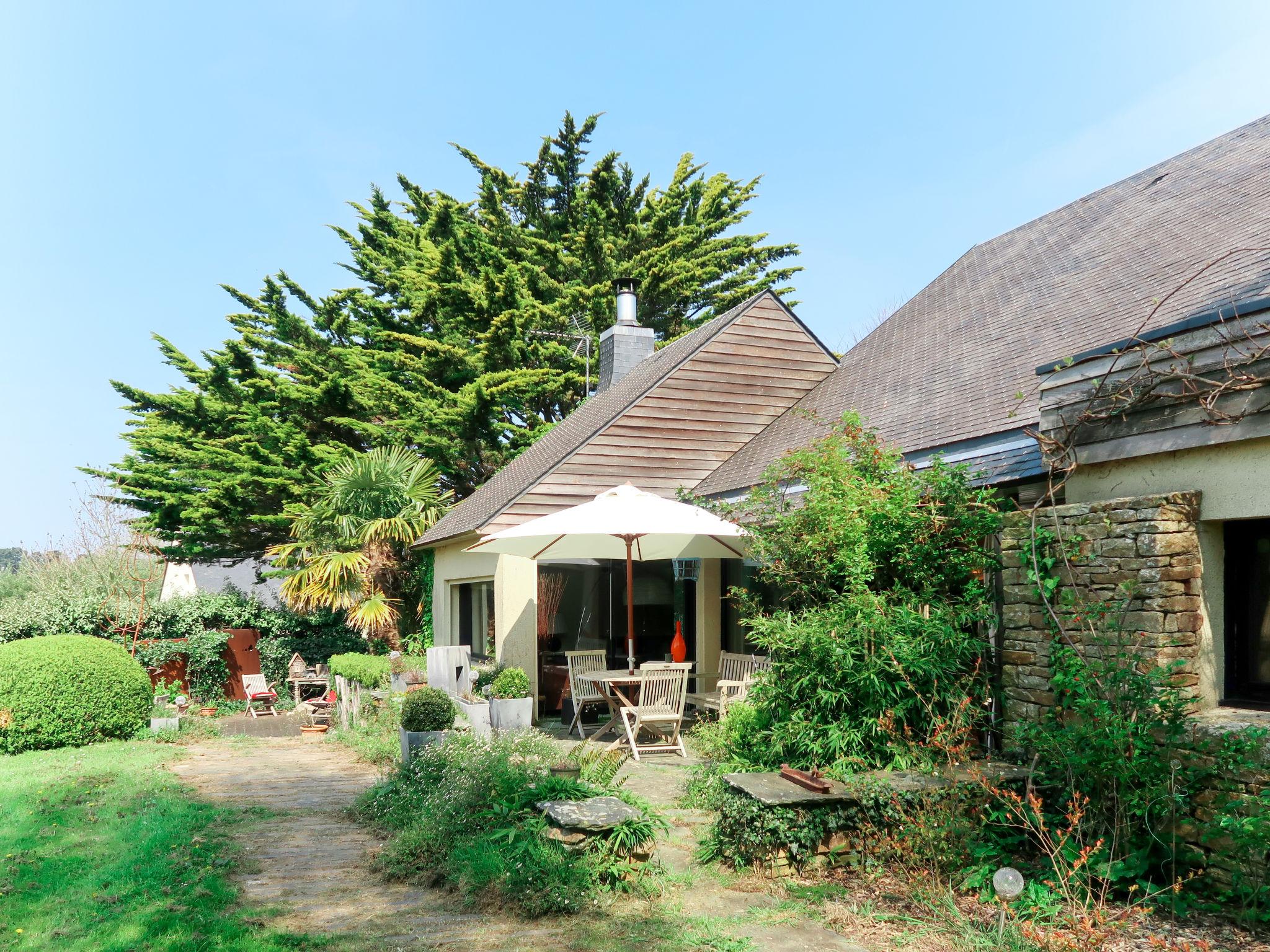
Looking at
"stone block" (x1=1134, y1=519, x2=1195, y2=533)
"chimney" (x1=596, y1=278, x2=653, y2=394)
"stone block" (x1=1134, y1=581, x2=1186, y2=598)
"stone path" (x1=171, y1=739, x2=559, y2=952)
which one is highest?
"chimney" (x1=596, y1=278, x2=653, y2=394)

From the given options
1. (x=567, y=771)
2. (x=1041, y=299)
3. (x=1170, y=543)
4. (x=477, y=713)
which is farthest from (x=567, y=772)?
(x=1041, y=299)

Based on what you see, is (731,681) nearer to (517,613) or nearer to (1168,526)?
(517,613)

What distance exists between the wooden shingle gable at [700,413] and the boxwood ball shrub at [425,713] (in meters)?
4.16

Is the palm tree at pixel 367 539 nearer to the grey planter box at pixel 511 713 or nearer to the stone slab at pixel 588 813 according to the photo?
the grey planter box at pixel 511 713

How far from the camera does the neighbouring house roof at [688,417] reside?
511 inches

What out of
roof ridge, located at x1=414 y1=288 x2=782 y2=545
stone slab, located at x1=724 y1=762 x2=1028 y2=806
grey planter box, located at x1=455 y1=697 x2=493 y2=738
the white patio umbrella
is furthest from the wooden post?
stone slab, located at x1=724 y1=762 x2=1028 y2=806

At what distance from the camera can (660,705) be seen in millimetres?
9500

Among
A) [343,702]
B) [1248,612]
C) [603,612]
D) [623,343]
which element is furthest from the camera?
[623,343]

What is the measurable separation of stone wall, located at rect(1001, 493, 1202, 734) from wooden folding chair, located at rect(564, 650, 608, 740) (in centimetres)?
546

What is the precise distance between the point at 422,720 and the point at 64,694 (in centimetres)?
663

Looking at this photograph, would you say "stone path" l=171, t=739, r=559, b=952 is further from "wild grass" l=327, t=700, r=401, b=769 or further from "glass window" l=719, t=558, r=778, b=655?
"glass window" l=719, t=558, r=778, b=655

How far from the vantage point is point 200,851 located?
6.25 meters

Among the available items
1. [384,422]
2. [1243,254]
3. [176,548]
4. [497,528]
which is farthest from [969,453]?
[176,548]

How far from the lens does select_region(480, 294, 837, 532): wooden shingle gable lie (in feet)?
42.6
